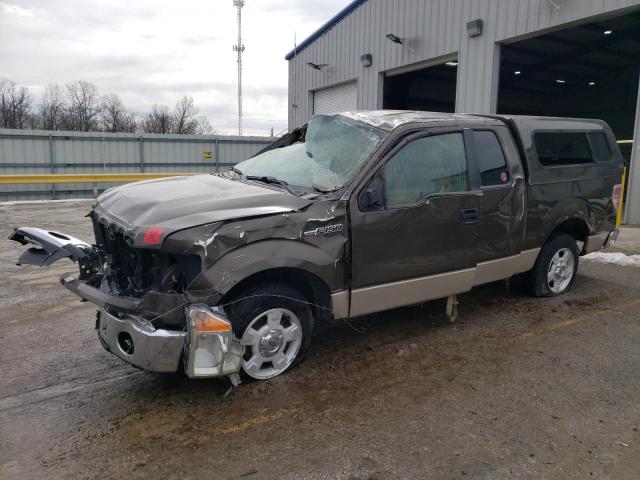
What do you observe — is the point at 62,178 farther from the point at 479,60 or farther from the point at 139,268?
the point at 139,268

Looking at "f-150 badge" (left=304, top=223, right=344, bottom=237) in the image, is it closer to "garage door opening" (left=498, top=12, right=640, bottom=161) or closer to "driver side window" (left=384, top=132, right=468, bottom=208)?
"driver side window" (left=384, top=132, right=468, bottom=208)

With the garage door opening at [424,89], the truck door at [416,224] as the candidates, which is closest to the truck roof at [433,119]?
the truck door at [416,224]

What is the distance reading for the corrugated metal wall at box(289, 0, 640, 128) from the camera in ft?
36.4

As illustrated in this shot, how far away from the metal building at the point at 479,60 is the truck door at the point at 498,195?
275 inches

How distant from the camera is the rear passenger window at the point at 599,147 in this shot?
5819 mm

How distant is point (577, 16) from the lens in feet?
34.0

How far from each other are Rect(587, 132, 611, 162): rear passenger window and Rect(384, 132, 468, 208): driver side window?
2.25 m

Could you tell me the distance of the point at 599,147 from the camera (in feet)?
19.3

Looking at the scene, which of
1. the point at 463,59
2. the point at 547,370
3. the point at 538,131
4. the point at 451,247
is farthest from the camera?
the point at 463,59

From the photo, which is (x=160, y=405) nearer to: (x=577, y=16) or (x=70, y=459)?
(x=70, y=459)

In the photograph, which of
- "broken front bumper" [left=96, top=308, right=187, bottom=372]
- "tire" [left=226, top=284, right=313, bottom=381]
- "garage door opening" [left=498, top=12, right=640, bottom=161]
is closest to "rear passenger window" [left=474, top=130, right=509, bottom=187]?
"tire" [left=226, top=284, right=313, bottom=381]

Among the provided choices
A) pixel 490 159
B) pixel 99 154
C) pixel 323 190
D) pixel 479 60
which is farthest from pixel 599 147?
pixel 99 154

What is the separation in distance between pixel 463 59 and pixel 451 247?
33.0ft

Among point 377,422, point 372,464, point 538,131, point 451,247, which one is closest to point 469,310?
point 451,247
